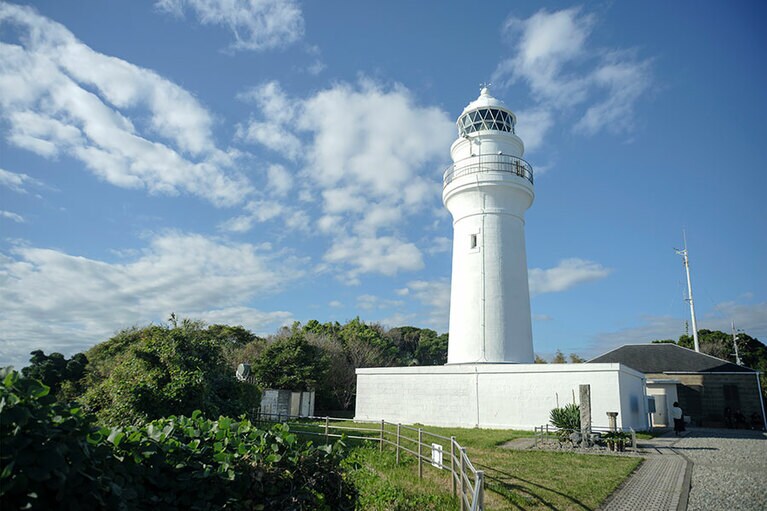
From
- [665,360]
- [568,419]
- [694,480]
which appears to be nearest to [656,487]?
[694,480]

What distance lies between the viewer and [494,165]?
2273 centimetres

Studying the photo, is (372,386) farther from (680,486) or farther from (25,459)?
(25,459)

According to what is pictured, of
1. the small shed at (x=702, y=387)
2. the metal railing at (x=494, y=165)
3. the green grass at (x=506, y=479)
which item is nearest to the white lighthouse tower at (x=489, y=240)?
the metal railing at (x=494, y=165)

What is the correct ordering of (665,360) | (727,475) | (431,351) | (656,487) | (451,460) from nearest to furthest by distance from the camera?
(451,460), (656,487), (727,475), (665,360), (431,351)

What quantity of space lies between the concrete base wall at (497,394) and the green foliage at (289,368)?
4.10 m

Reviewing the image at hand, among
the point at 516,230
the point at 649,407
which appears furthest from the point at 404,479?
the point at 649,407

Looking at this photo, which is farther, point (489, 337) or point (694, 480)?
point (489, 337)

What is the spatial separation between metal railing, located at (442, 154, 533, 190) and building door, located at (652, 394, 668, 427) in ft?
44.6

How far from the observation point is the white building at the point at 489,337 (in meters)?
19.3

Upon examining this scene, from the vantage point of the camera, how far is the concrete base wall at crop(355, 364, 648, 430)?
1859 cm

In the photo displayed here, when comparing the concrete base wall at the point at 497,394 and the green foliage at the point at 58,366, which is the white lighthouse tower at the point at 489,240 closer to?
the concrete base wall at the point at 497,394

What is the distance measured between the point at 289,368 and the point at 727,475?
20.4 metres

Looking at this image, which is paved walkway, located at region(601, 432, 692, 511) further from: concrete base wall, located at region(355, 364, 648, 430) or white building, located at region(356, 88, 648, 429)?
white building, located at region(356, 88, 648, 429)

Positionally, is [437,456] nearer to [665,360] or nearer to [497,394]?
[497,394]
